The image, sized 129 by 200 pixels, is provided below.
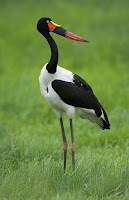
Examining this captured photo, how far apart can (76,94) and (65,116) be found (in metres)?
3.48

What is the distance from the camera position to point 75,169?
411 centimetres

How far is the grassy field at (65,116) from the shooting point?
3902 mm

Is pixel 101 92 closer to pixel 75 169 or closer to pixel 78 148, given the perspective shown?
pixel 78 148

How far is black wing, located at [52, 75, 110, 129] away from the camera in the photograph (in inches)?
163

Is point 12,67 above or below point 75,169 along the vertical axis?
above

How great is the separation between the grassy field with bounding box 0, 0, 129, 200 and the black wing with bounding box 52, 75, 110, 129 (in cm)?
55

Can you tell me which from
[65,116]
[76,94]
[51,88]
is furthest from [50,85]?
[65,116]

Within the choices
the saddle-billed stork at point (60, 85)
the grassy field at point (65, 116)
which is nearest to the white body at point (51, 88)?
the saddle-billed stork at point (60, 85)

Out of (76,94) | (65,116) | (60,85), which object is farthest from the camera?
(65,116)

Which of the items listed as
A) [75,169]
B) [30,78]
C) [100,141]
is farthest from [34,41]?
[75,169]

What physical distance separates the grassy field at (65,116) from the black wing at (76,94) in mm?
552

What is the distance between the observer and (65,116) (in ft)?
25.4

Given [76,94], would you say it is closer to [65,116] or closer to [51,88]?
→ [51,88]

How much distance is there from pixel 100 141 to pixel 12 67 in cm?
588
